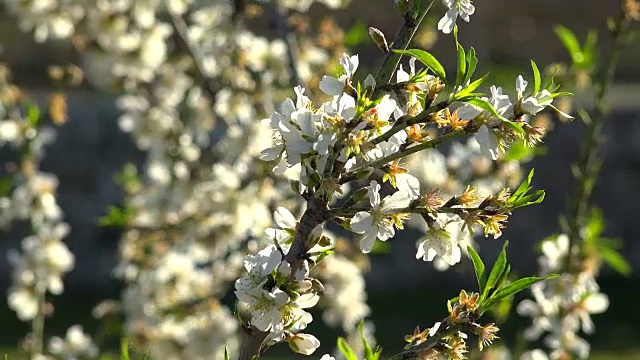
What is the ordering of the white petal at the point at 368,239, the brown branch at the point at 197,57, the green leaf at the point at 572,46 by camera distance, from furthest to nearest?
the brown branch at the point at 197,57
the green leaf at the point at 572,46
the white petal at the point at 368,239

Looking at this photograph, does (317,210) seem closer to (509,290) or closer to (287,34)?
(509,290)

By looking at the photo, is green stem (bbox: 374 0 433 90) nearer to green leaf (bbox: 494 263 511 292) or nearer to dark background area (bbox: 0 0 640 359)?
green leaf (bbox: 494 263 511 292)

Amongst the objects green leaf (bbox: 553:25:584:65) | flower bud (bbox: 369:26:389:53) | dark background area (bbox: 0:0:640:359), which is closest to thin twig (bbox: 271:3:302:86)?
green leaf (bbox: 553:25:584:65)

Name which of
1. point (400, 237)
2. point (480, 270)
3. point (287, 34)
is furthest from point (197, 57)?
point (400, 237)

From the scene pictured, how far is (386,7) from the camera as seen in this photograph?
31.6 feet

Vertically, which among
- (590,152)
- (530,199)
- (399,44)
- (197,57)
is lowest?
(197,57)

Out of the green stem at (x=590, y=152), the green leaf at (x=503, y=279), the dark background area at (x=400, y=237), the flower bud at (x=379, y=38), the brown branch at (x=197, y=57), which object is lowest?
the dark background area at (x=400, y=237)

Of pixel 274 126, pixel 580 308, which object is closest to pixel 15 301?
pixel 580 308

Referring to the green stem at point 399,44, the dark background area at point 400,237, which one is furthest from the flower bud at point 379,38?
the dark background area at point 400,237

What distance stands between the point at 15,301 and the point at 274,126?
2033 mm

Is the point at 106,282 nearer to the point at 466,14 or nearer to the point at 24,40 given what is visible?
the point at 24,40

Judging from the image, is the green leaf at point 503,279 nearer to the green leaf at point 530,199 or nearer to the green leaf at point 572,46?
the green leaf at point 530,199

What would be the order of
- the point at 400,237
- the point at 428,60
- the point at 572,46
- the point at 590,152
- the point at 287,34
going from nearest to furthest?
the point at 428,60
the point at 590,152
the point at 572,46
the point at 287,34
the point at 400,237

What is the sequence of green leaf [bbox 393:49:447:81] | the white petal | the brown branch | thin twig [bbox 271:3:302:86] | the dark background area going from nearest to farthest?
1. green leaf [bbox 393:49:447:81]
2. the white petal
3. thin twig [bbox 271:3:302:86]
4. the brown branch
5. the dark background area
